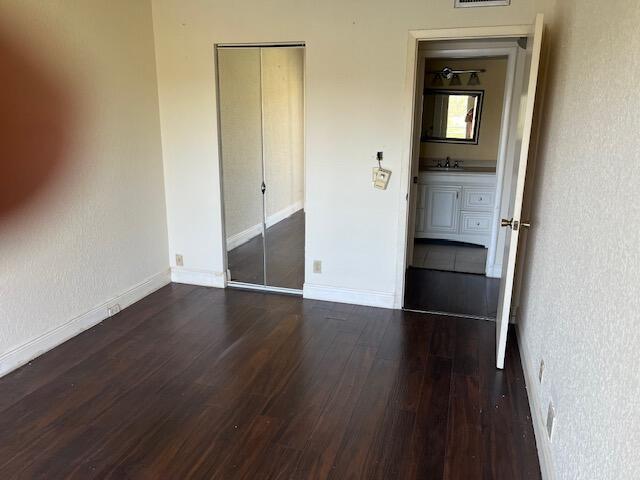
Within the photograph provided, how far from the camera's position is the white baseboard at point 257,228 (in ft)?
13.4

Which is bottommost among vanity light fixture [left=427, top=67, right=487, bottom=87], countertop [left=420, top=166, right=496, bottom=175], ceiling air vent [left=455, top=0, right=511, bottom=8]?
countertop [left=420, top=166, right=496, bottom=175]

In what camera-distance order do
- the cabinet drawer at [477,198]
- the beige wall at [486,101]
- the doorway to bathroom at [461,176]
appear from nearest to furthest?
the doorway to bathroom at [461,176] → the cabinet drawer at [477,198] → the beige wall at [486,101]

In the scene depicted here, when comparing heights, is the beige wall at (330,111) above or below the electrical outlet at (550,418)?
above

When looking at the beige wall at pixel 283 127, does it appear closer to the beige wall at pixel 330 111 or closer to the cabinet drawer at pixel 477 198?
the beige wall at pixel 330 111

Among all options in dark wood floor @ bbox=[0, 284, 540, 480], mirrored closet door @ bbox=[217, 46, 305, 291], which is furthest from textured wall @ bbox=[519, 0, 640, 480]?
mirrored closet door @ bbox=[217, 46, 305, 291]

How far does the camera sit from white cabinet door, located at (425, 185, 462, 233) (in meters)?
5.46

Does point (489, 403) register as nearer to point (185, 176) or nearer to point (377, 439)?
point (377, 439)

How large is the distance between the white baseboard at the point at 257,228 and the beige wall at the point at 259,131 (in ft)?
0.04

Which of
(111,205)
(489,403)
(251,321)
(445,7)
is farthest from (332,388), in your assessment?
(445,7)

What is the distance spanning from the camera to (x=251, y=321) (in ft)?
11.5

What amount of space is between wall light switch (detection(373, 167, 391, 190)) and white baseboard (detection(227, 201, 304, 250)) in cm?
74

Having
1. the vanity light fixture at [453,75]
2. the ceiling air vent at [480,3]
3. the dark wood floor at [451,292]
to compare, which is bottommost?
the dark wood floor at [451,292]

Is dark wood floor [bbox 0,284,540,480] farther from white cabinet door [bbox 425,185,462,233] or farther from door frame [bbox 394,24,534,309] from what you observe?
white cabinet door [bbox 425,185,462,233]

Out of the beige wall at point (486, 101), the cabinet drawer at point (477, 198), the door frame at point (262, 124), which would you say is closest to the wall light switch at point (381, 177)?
the door frame at point (262, 124)
